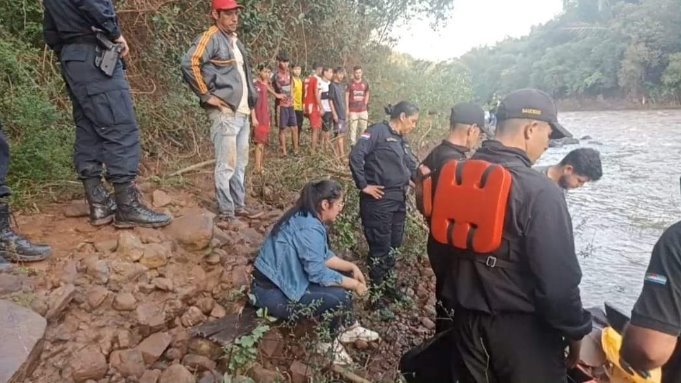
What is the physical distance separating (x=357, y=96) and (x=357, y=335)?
20.2ft

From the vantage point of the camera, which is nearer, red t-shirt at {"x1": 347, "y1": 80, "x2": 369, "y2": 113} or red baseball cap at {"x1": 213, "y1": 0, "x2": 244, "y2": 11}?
red baseball cap at {"x1": 213, "y1": 0, "x2": 244, "y2": 11}

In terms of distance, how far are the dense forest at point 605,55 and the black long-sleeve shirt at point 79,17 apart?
2127cm

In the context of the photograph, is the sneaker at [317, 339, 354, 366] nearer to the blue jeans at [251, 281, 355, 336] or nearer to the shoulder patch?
the blue jeans at [251, 281, 355, 336]

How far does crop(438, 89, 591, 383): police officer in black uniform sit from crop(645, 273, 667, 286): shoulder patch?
388mm

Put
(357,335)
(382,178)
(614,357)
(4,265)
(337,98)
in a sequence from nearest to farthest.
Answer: (614,357)
(4,265)
(357,335)
(382,178)
(337,98)

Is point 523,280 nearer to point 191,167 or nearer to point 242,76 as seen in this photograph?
point 242,76

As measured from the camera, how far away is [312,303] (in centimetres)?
323

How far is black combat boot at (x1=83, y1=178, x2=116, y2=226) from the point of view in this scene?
348 centimetres

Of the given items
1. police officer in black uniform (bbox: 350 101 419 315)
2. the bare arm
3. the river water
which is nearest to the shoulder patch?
the bare arm

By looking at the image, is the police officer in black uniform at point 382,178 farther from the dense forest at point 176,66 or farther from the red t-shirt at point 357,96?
the red t-shirt at point 357,96

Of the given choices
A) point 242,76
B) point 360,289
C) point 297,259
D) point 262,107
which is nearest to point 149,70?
point 262,107

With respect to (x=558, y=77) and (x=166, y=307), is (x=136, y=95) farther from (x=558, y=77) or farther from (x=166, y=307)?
(x=558, y=77)

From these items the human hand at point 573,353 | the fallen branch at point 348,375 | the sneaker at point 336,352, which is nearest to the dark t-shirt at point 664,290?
the human hand at point 573,353

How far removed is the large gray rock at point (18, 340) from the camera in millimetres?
2398
